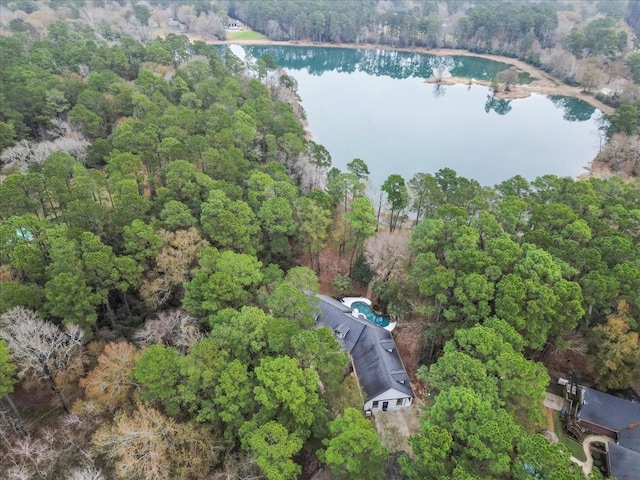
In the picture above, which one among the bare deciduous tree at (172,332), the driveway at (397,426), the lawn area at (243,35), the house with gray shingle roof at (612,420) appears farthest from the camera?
the lawn area at (243,35)

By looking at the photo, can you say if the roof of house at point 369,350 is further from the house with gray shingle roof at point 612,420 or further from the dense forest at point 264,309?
the house with gray shingle roof at point 612,420

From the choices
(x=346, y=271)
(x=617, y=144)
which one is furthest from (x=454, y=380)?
(x=617, y=144)

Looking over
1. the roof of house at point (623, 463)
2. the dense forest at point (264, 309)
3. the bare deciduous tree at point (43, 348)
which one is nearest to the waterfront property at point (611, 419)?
the roof of house at point (623, 463)

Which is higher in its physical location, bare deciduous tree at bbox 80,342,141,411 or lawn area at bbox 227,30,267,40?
lawn area at bbox 227,30,267,40

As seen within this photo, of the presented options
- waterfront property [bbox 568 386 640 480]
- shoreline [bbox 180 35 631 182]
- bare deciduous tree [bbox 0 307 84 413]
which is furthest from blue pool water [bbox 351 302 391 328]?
shoreline [bbox 180 35 631 182]

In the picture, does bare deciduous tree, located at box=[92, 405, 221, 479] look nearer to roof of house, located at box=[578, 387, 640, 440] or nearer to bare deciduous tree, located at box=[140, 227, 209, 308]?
bare deciduous tree, located at box=[140, 227, 209, 308]
